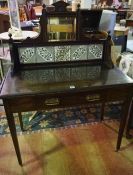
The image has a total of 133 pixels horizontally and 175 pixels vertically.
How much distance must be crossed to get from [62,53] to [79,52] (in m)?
0.14

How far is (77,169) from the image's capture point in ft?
4.94

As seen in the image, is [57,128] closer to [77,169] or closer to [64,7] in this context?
[77,169]

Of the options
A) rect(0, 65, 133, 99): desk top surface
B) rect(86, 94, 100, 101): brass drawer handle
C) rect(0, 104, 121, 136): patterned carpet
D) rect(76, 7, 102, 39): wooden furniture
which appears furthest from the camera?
rect(76, 7, 102, 39): wooden furniture

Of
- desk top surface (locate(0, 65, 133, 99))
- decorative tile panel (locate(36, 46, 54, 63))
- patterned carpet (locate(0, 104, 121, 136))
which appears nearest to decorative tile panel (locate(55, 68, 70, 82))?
desk top surface (locate(0, 65, 133, 99))

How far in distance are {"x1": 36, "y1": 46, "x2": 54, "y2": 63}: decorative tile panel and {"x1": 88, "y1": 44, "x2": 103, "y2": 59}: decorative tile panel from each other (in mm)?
306

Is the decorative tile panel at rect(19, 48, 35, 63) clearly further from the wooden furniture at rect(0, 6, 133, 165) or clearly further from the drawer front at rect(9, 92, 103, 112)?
the drawer front at rect(9, 92, 103, 112)

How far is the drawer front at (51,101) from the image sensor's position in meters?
1.19

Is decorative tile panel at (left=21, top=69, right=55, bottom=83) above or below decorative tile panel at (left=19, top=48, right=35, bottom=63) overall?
below

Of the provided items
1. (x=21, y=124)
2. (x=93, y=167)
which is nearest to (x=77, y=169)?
(x=93, y=167)

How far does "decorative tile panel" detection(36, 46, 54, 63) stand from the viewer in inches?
55.6

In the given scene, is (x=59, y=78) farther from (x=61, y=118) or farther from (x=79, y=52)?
(x=61, y=118)

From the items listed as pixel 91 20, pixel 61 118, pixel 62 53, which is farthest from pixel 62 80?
pixel 91 20

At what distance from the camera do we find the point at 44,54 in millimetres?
1428

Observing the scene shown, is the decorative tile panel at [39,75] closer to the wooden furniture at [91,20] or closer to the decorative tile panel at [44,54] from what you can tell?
the decorative tile panel at [44,54]
